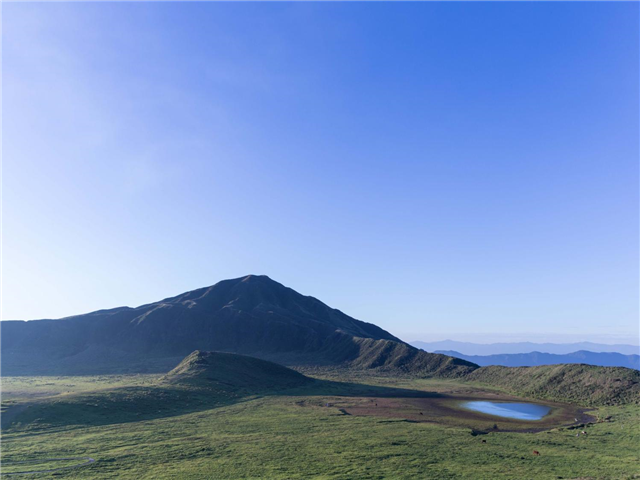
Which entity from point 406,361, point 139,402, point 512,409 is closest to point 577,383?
point 512,409

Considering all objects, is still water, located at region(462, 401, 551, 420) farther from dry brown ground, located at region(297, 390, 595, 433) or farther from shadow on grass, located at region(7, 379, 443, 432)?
shadow on grass, located at region(7, 379, 443, 432)

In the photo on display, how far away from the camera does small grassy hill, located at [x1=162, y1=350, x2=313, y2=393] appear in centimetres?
9681

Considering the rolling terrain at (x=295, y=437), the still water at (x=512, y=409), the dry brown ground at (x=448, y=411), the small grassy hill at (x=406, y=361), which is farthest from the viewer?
the small grassy hill at (x=406, y=361)

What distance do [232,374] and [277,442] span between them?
201ft

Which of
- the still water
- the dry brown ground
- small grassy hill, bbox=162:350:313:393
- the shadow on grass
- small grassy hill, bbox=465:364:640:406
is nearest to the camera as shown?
the shadow on grass

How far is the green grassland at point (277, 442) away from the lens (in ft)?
125

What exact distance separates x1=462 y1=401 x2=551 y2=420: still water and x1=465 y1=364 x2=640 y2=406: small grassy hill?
10.9m

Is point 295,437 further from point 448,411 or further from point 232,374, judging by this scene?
point 232,374

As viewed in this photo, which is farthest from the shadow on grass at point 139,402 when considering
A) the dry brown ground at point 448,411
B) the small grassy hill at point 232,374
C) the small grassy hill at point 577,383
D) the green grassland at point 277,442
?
the small grassy hill at point 577,383

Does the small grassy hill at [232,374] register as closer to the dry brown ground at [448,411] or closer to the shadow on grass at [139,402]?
the shadow on grass at [139,402]

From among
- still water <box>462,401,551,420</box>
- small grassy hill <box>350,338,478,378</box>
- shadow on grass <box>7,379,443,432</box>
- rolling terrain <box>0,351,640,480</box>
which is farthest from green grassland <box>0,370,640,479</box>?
small grassy hill <box>350,338,478,378</box>

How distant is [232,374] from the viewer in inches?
4208

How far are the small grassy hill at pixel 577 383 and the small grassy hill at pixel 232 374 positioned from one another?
56.0m

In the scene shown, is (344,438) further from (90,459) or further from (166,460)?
(90,459)
